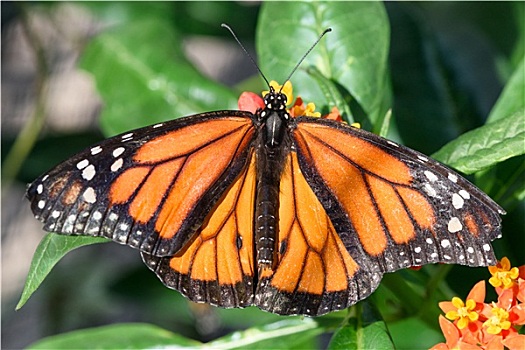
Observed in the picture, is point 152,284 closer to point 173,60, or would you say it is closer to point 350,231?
→ point 173,60

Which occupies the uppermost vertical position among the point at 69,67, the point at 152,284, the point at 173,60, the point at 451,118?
the point at 69,67

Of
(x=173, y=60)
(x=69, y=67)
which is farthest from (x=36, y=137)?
(x=69, y=67)

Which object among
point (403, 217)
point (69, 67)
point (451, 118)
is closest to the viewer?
point (403, 217)

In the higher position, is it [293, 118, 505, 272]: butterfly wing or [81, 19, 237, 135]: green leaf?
[81, 19, 237, 135]: green leaf

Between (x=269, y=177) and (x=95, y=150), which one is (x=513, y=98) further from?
(x=95, y=150)

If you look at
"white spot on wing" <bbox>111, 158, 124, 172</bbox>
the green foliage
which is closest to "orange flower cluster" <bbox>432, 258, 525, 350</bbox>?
the green foliage

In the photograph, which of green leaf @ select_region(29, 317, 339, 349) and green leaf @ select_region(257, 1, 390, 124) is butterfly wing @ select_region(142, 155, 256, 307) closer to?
green leaf @ select_region(29, 317, 339, 349)
